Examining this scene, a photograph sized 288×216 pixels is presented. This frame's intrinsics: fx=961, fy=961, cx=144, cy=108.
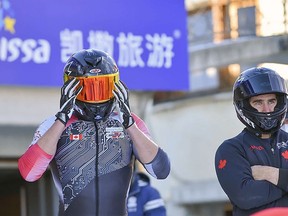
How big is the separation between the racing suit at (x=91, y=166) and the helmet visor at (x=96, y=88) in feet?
0.57

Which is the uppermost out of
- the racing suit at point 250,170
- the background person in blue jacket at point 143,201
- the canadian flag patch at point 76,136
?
the canadian flag patch at point 76,136

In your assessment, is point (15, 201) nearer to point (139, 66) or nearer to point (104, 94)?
point (139, 66)

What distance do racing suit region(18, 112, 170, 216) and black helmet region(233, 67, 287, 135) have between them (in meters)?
0.53

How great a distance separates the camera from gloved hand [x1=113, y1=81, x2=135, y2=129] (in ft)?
15.8

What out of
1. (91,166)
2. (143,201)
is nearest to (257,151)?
(91,166)

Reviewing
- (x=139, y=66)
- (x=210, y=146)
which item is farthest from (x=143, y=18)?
(x=210, y=146)

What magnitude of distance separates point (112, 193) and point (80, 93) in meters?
0.54

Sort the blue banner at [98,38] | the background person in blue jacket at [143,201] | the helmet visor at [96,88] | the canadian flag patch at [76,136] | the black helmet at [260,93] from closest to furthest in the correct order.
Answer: the helmet visor at [96,88], the canadian flag patch at [76,136], the black helmet at [260,93], the background person in blue jacket at [143,201], the blue banner at [98,38]

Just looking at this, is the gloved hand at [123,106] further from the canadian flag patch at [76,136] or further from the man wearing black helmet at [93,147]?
the canadian flag patch at [76,136]

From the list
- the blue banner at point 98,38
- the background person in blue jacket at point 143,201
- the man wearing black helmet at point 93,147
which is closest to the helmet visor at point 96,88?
Result: the man wearing black helmet at point 93,147

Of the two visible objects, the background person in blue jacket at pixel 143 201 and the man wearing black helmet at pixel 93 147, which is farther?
the background person in blue jacket at pixel 143 201

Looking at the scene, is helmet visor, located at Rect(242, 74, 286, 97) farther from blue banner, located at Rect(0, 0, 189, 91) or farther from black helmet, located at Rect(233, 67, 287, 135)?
blue banner, located at Rect(0, 0, 189, 91)

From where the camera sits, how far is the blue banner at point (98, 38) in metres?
10.2

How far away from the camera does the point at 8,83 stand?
10250 mm
